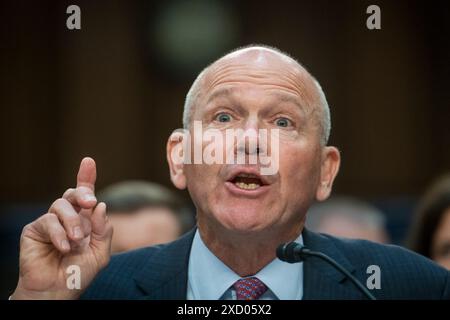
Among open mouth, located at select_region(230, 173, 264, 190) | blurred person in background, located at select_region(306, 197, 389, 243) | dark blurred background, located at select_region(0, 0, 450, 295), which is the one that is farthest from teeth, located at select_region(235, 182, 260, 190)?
blurred person in background, located at select_region(306, 197, 389, 243)

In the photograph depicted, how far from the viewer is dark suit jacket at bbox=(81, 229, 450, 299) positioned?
1.65m

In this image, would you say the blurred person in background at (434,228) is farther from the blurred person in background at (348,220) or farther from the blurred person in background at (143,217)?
the blurred person in background at (143,217)

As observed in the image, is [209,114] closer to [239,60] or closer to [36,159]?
[239,60]

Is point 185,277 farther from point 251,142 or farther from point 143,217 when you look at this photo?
point 143,217

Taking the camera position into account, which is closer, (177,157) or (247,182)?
(247,182)

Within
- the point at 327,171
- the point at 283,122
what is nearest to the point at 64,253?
the point at 283,122

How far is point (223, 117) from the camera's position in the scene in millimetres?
1663

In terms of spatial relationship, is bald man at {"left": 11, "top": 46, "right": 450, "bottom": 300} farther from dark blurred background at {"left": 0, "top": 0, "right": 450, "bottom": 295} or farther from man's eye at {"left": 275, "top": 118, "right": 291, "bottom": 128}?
dark blurred background at {"left": 0, "top": 0, "right": 450, "bottom": 295}

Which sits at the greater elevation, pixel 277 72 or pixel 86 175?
pixel 277 72

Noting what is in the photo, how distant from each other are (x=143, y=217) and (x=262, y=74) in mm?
1012

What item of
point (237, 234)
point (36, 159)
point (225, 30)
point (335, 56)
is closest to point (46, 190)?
point (36, 159)

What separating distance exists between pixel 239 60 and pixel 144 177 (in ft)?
4.71

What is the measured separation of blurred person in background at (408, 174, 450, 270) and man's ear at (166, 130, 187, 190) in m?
0.87

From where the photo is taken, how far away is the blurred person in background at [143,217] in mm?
2496
